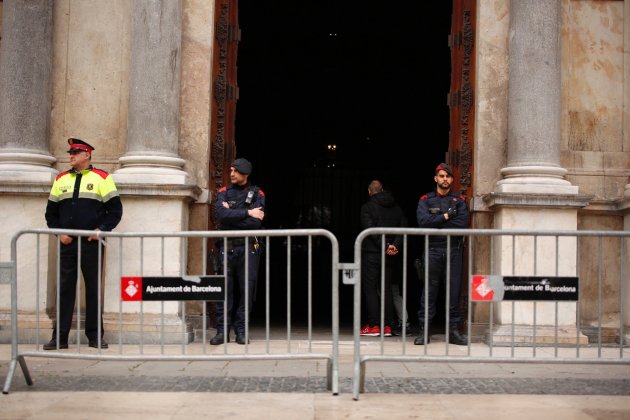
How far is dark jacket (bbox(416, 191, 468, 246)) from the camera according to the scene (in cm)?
962

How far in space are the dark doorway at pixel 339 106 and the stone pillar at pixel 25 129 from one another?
8.24 metres

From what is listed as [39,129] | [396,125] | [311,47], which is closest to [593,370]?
[39,129]

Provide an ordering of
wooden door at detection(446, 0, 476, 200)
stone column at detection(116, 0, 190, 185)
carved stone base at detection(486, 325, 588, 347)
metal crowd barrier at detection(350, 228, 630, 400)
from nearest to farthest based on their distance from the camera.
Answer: metal crowd barrier at detection(350, 228, 630, 400) → carved stone base at detection(486, 325, 588, 347) → stone column at detection(116, 0, 190, 185) → wooden door at detection(446, 0, 476, 200)

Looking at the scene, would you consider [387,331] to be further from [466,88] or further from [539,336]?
[466,88]

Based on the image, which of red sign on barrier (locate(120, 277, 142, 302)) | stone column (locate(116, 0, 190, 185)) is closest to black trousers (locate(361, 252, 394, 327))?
stone column (locate(116, 0, 190, 185))

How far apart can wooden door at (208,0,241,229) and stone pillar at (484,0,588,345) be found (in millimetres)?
3328

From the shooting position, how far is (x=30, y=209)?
9781 mm

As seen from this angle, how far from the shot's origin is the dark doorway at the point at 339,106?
1925 centimetres

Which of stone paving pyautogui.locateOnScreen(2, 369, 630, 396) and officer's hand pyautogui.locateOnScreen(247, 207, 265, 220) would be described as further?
officer's hand pyautogui.locateOnScreen(247, 207, 265, 220)

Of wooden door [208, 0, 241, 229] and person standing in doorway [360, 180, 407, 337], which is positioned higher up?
wooden door [208, 0, 241, 229]

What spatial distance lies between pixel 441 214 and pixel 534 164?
1317 mm

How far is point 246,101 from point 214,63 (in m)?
11.1

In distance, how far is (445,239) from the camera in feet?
31.4

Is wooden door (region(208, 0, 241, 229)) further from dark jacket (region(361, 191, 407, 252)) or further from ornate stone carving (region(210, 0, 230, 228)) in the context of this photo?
dark jacket (region(361, 191, 407, 252))
